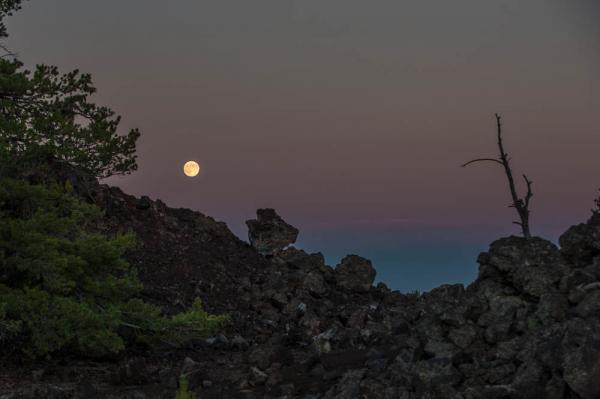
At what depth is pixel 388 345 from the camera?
53.2ft

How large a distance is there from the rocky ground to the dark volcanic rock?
5722 mm

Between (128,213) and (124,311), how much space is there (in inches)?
582

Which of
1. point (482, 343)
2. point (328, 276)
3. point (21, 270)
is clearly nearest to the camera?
point (482, 343)

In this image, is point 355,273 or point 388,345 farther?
point 355,273

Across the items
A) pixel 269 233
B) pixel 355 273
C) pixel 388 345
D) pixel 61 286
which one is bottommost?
pixel 388 345

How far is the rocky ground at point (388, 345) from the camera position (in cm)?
1153

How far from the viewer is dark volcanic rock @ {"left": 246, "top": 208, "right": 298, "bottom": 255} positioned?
115ft

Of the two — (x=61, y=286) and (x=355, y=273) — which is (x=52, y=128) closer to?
(x=61, y=286)

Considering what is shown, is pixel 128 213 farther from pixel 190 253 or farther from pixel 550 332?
pixel 550 332

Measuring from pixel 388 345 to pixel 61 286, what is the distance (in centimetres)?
783

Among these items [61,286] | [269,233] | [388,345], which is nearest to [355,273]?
[269,233]

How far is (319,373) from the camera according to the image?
15703 millimetres

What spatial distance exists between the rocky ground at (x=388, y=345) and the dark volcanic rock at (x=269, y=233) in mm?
5722

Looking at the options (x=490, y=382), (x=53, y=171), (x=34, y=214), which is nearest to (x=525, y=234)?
(x=490, y=382)
